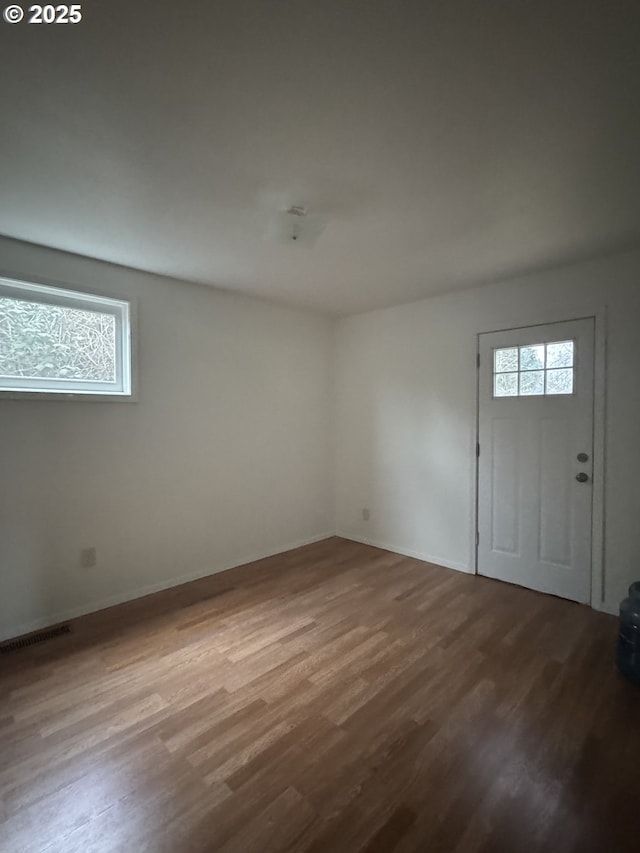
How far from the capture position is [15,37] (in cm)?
112

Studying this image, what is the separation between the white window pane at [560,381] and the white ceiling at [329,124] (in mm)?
844

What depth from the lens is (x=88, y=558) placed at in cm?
273

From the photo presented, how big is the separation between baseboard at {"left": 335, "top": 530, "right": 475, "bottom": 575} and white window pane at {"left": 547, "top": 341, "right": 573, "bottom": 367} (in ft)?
5.97

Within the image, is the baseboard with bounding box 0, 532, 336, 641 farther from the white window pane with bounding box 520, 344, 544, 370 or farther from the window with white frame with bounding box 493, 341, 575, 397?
the white window pane with bounding box 520, 344, 544, 370

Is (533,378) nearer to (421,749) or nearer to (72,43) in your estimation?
(421,749)

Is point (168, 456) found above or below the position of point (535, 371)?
below

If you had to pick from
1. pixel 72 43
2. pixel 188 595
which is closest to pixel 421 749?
pixel 188 595

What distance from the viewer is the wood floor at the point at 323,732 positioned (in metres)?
1.30

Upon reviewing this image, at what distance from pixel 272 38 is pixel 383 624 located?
2.86 m

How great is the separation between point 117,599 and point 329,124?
10.4ft

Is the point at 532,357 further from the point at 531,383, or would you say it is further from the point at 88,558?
the point at 88,558

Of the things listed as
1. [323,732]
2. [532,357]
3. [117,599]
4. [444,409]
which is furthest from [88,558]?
[532,357]

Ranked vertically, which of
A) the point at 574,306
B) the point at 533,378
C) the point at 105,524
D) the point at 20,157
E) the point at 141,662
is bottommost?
the point at 141,662

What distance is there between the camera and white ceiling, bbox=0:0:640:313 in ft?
3.59
